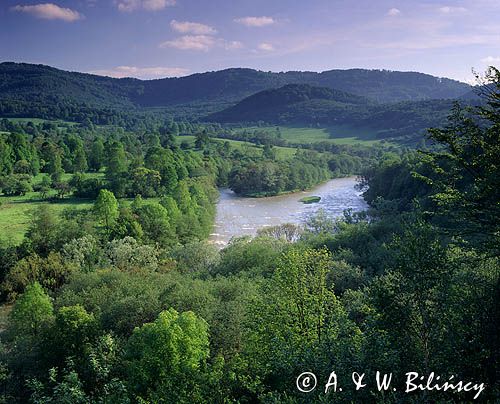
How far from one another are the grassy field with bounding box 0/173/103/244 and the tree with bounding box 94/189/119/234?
769cm

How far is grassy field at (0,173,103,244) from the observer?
46.7m

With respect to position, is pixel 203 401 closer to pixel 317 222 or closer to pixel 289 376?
pixel 289 376

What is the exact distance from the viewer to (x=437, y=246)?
447 inches

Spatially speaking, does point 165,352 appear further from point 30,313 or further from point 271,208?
point 271,208

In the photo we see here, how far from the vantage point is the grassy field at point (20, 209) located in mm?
46719

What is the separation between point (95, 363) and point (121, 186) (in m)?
51.9

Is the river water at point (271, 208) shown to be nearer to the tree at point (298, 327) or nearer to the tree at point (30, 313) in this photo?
the tree at point (30, 313)

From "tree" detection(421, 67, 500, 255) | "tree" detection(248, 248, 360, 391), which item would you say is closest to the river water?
"tree" detection(248, 248, 360, 391)

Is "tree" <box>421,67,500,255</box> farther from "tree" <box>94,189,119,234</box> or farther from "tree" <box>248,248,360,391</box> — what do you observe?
"tree" <box>94,189,119,234</box>

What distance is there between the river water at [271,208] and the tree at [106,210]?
12.0m

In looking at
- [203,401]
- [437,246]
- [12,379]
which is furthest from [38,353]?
[437,246]

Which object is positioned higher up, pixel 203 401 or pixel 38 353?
pixel 203 401

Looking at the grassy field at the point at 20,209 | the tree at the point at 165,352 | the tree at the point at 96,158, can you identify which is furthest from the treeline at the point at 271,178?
the tree at the point at 165,352

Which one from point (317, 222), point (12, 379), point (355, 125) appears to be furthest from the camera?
point (355, 125)
